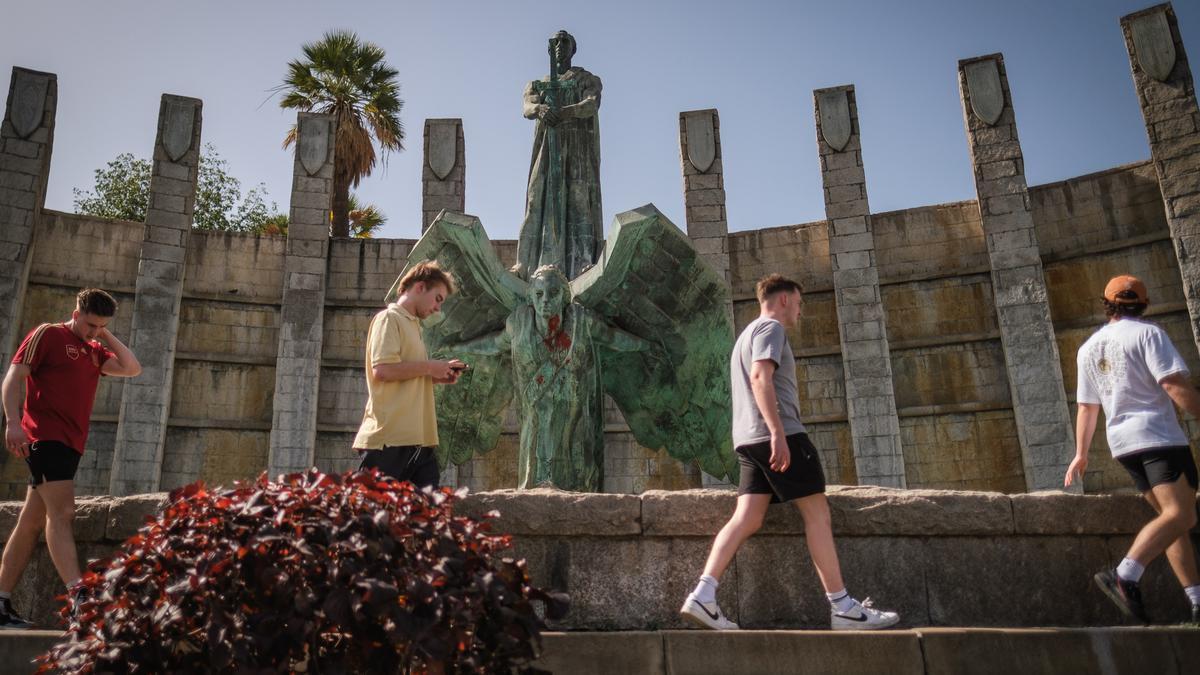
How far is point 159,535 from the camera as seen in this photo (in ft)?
9.32

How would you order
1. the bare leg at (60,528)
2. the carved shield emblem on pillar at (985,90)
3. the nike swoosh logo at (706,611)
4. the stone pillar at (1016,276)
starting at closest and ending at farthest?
the nike swoosh logo at (706,611), the bare leg at (60,528), the stone pillar at (1016,276), the carved shield emblem on pillar at (985,90)

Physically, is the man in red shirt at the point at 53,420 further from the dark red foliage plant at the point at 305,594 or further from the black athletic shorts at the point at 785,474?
the black athletic shorts at the point at 785,474

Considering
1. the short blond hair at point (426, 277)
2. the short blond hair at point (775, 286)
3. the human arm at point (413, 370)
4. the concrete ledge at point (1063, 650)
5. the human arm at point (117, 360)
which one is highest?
the short blond hair at point (426, 277)

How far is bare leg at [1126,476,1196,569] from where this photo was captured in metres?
3.92

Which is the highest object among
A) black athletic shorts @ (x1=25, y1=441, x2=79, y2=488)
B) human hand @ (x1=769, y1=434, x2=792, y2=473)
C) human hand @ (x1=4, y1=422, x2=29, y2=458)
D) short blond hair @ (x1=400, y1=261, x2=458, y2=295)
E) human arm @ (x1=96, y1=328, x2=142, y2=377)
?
short blond hair @ (x1=400, y1=261, x2=458, y2=295)

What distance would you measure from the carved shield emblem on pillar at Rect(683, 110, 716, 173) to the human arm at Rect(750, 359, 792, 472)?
1162cm

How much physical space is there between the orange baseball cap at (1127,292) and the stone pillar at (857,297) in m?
9.38

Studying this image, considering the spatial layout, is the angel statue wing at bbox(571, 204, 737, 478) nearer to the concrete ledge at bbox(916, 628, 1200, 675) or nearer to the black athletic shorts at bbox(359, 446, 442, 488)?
the black athletic shorts at bbox(359, 446, 442, 488)

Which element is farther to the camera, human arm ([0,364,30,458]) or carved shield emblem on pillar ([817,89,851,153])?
carved shield emblem on pillar ([817,89,851,153])

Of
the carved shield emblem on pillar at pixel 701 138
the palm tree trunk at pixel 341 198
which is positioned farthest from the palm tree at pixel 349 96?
the carved shield emblem on pillar at pixel 701 138

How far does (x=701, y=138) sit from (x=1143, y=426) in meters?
12.0

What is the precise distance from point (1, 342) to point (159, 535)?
12240 mm

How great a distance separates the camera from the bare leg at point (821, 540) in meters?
3.82

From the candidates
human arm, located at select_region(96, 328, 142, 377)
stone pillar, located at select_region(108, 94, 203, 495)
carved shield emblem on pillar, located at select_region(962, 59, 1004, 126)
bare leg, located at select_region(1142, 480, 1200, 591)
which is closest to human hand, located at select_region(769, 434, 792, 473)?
bare leg, located at select_region(1142, 480, 1200, 591)
